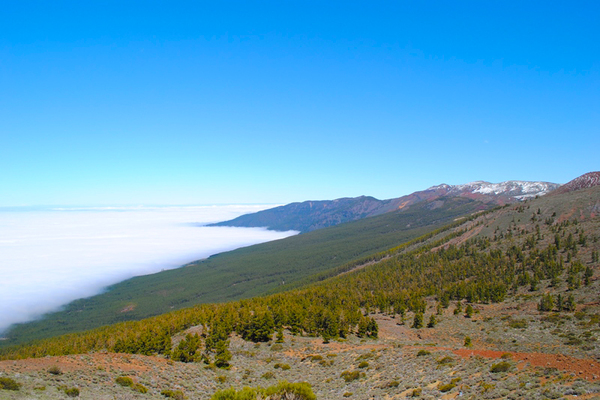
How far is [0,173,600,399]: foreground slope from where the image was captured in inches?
1109

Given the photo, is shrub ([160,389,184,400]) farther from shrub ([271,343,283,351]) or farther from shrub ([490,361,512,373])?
shrub ([490,361,512,373])

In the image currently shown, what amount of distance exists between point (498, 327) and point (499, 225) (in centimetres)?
13697

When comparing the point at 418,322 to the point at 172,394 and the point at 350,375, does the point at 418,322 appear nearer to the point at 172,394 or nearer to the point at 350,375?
the point at 350,375

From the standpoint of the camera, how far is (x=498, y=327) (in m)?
63.2

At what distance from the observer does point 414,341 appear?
6091 centimetres

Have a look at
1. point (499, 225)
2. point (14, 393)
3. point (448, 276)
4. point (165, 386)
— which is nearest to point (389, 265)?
point (448, 276)

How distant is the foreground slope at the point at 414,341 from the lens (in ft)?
92.4

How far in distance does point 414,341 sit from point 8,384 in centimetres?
6129

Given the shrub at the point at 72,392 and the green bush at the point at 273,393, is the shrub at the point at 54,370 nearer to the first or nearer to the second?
the shrub at the point at 72,392

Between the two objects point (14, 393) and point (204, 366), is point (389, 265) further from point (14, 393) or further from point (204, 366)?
point (14, 393)

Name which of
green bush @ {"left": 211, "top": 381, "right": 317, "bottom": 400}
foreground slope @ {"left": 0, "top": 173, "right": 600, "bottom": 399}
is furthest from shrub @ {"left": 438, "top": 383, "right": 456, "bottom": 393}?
green bush @ {"left": 211, "top": 381, "right": 317, "bottom": 400}

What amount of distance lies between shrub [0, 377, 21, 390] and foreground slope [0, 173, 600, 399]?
3.63ft

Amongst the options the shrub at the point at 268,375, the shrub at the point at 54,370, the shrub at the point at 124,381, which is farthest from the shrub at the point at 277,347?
the shrub at the point at 54,370

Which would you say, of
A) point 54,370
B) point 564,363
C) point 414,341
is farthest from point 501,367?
point 54,370
